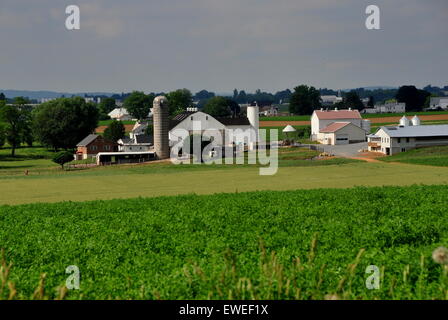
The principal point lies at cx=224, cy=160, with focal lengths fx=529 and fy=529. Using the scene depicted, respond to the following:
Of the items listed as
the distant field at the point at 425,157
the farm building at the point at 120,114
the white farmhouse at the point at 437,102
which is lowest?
the distant field at the point at 425,157

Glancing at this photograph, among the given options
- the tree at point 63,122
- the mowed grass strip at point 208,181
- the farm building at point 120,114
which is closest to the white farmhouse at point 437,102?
the farm building at point 120,114

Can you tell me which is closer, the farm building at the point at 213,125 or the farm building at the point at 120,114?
the farm building at the point at 213,125

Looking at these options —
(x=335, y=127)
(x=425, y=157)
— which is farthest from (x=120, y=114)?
(x=425, y=157)

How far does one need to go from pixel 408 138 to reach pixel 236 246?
Result: 2145 inches

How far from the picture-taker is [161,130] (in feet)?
247

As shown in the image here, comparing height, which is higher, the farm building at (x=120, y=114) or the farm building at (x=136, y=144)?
the farm building at (x=120, y=114)

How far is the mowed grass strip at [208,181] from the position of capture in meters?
36.0

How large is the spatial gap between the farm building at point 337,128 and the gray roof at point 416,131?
15.3m

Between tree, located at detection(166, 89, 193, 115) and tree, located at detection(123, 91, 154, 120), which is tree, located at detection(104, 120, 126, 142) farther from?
tree, located at detection(123, 91, 154, 120)

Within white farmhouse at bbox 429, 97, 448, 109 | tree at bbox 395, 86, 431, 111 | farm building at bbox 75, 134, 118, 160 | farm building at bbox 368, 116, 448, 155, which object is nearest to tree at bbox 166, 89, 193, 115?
farm building at bbox 75, 134, 118, 160

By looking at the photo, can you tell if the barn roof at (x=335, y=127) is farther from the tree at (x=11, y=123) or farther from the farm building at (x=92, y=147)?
the tree at (x=11, y=123)

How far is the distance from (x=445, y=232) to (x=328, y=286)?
24.7ft
